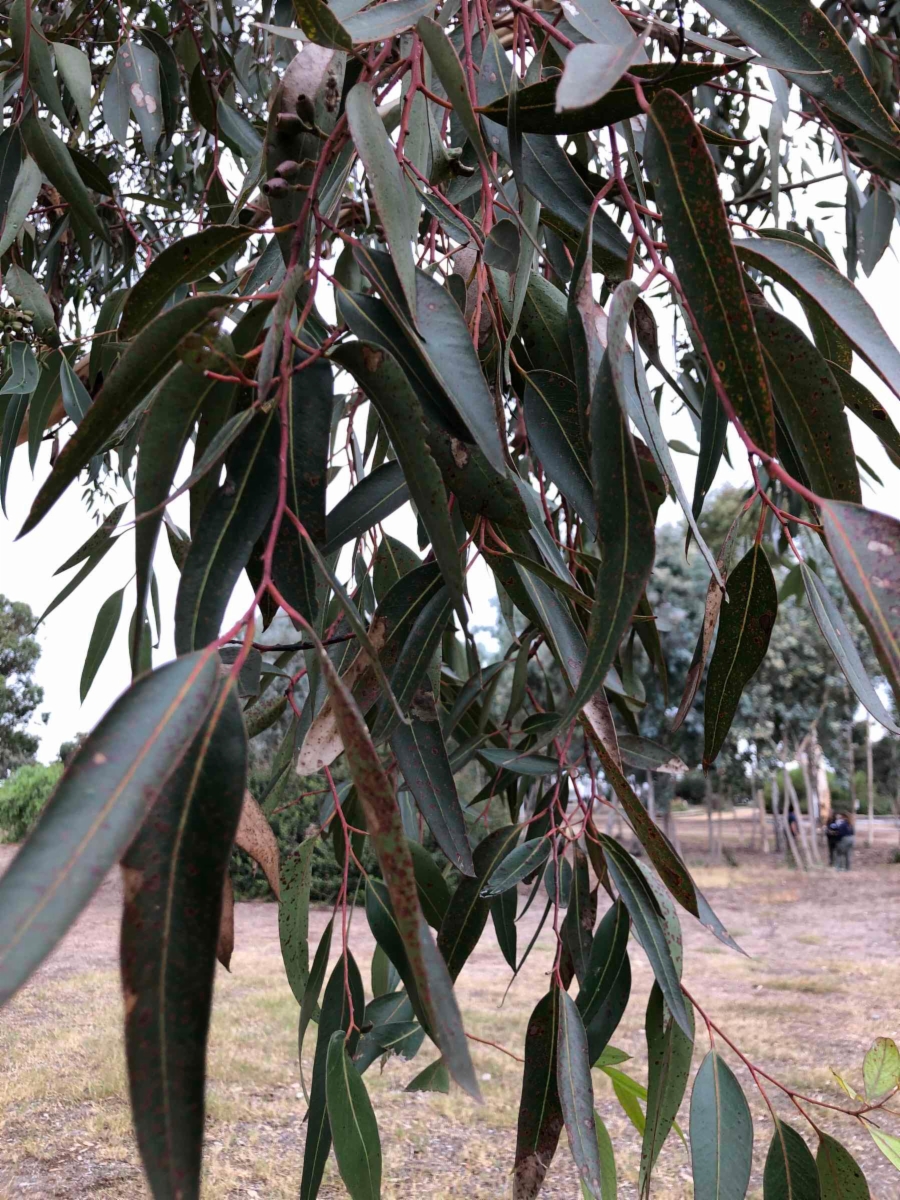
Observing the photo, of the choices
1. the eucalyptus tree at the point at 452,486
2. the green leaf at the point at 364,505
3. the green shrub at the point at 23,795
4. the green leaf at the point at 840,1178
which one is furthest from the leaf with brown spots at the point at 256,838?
the green shrub at the point at 23,795

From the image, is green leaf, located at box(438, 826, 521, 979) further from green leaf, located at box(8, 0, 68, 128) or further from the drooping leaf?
green leaf, located at box(8, 0, 68, 128)

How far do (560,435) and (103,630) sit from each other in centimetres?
61

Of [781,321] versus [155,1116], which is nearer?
[155,1116]

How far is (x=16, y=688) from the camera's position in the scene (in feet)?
16.1

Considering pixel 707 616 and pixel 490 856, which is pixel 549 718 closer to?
pixel 490 856

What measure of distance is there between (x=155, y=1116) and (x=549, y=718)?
0.71m

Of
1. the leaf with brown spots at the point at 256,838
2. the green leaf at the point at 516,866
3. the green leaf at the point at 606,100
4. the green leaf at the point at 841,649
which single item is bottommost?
the green leaf at the point at 516,866

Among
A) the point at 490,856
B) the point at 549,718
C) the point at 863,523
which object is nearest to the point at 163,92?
the point at 549,718

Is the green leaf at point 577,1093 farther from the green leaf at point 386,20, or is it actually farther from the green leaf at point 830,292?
the green leaf at point 386,20

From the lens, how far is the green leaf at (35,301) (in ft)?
3.20

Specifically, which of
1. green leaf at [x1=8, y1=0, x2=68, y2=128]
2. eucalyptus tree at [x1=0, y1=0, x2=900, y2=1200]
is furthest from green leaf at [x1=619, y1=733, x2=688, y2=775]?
green leaf at [x1=8, y1=0, x2=68, y2=128]

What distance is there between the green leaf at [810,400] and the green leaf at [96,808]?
278 mm

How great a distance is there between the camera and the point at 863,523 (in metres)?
0.33

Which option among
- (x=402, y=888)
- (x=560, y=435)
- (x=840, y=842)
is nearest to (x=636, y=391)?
(x=560, y=435)
